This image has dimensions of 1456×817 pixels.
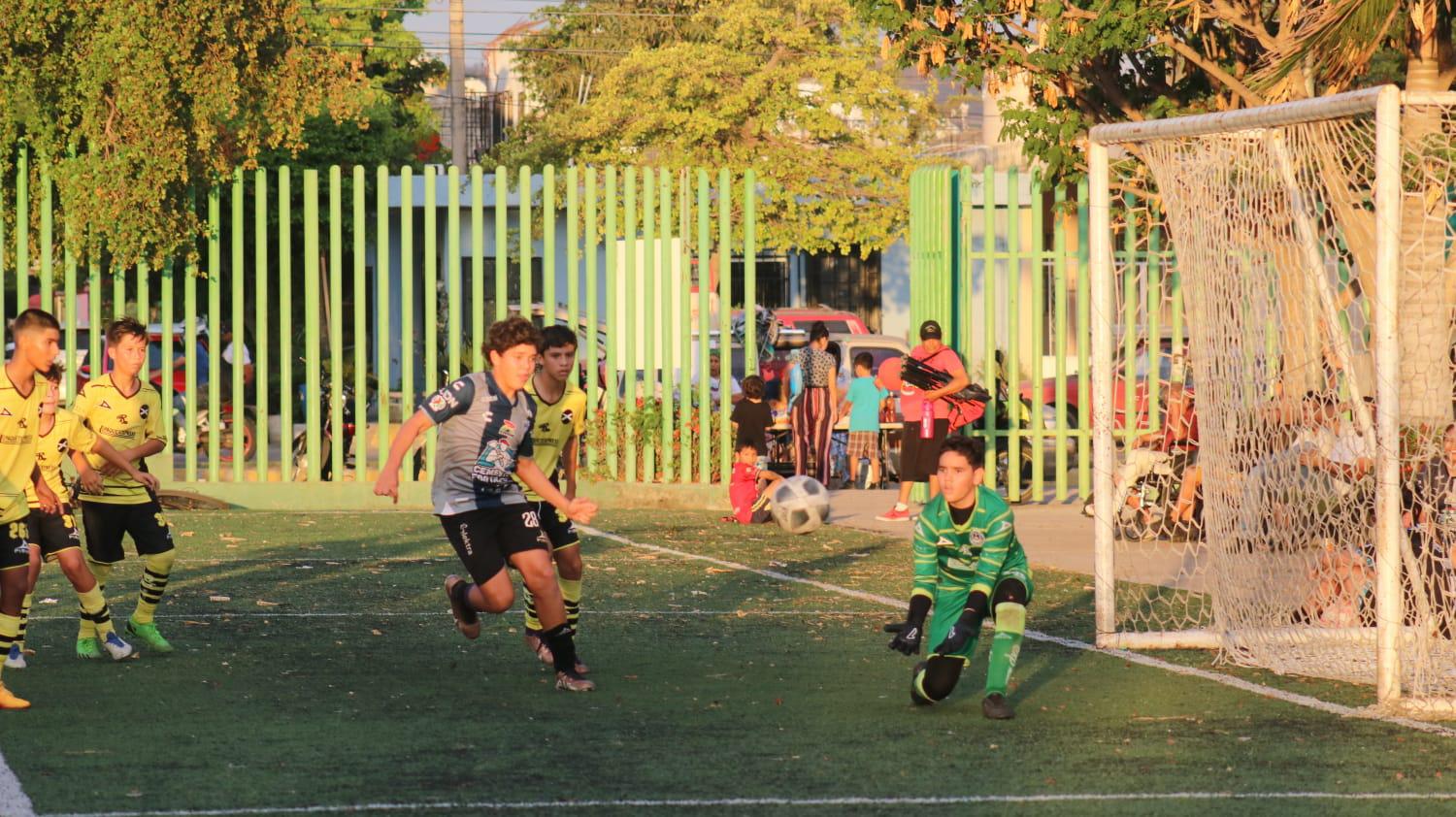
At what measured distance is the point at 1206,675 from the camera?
9898mm

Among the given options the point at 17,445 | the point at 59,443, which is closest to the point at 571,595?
the point at 59,443

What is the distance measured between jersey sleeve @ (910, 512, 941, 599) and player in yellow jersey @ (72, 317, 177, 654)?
13.1 feet

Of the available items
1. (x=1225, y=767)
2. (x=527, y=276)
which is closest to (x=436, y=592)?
(x=1225, y=767)

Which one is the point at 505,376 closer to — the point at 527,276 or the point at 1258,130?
the point at 1258,130

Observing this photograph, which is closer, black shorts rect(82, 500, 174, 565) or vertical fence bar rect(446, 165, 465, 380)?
black shorts rect(82, 500, 174, 565)

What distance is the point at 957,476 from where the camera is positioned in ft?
28.5

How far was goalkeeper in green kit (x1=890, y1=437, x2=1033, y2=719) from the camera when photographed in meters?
8.65

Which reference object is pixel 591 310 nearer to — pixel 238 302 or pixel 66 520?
pixel 238 302

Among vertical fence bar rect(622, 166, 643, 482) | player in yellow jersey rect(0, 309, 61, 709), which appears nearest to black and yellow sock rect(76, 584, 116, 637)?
player in yellow jersey rect(0, 309, 61, 709)

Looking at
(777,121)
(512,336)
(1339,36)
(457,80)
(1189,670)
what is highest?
(457,80)

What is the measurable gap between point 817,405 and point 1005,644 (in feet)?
46.5

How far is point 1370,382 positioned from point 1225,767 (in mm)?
3840

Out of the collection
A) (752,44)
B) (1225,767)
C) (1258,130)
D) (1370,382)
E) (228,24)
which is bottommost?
(1225,767)

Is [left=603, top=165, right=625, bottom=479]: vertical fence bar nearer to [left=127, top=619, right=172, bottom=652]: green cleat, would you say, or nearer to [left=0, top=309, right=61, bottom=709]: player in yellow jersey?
[left=127, top=619, right=172, bottom=652]: green cleat
